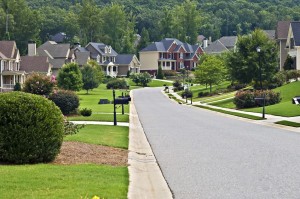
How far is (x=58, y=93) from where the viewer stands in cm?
4259

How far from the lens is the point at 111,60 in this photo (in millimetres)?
130750

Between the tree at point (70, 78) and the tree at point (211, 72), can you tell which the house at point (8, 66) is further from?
the tree at point (211, 72)

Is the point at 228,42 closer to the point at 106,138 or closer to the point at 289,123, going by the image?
the point at 289,123

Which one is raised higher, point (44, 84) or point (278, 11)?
point (278, 11)

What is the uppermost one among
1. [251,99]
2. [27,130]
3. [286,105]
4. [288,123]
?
[27,130]

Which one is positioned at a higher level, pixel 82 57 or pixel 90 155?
pixel 82 57

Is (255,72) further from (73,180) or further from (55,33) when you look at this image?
(55,33)

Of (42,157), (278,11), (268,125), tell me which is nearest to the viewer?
(42,157)

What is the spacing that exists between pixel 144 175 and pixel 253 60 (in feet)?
161

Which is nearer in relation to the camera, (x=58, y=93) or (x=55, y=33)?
(x=58, y=93)

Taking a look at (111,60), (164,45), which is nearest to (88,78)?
(111,60)

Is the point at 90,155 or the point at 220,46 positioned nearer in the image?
the point at 90,155

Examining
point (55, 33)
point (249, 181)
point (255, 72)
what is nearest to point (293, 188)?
point (249, 181)

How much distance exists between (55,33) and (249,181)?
15102cm
